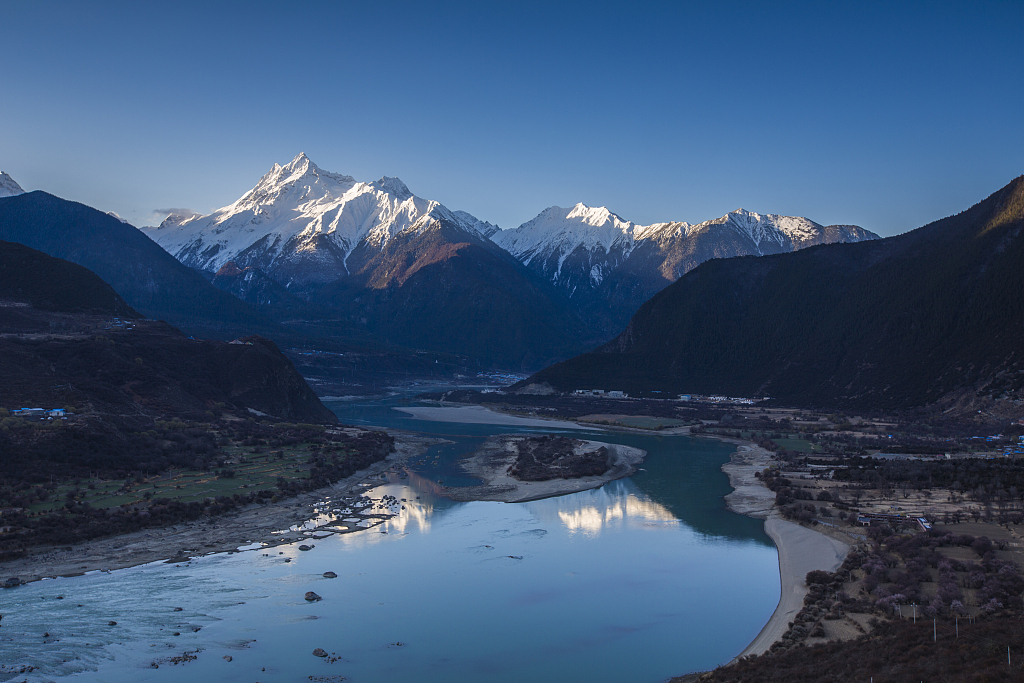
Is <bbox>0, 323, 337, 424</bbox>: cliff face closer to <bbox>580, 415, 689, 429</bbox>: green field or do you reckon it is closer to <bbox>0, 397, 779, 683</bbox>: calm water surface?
<bbox>0, 397, 779, 683</bbox>: calm water surface

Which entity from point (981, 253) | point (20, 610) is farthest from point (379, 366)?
point (20, 610)

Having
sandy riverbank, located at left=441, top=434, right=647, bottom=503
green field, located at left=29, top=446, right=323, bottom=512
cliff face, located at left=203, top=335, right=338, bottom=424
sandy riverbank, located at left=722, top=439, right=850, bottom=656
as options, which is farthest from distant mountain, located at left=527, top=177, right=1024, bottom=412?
green field, located at left=29, top=446, right=323, bottom=512

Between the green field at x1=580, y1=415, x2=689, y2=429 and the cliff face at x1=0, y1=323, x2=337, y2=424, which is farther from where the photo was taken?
the green field at x1=580, y1=415, x2=689, y2=429

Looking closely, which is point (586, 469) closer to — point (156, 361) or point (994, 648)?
point (994, 648)

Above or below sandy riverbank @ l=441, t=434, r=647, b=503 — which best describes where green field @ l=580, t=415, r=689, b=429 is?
above

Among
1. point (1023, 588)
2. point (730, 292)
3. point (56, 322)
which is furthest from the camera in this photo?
point (730, 292)

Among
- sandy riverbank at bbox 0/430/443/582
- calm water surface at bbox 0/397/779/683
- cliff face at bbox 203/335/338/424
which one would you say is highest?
cliff face at bbox 203/335/338/424

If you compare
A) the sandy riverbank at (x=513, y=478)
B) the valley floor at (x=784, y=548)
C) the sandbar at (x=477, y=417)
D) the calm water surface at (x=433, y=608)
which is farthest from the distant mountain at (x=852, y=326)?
the calm water surface at (x=433, y=608)
